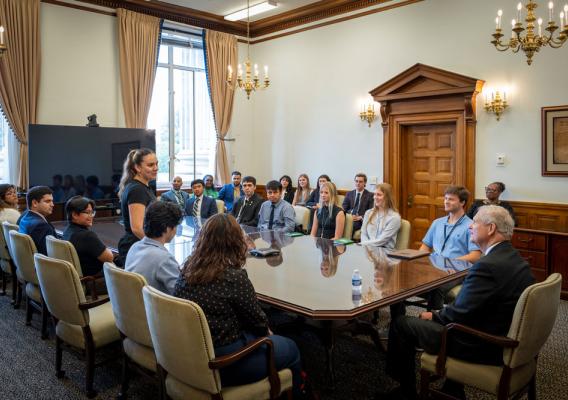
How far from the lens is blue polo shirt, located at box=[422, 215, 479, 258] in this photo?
392cm

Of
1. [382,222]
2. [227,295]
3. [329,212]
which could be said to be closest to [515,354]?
[227,295]

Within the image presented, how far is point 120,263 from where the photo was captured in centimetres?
378

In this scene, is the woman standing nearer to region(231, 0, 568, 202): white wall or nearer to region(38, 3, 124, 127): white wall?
region(38, 3, 124, 127): white wall

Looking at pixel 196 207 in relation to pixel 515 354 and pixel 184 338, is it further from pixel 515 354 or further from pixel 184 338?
pixel 515 354

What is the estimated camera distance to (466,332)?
2416 mm

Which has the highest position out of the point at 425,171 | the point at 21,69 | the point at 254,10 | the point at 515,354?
the point at 254,10

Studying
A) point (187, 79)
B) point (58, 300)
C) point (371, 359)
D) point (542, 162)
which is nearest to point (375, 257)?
point (371, 359)

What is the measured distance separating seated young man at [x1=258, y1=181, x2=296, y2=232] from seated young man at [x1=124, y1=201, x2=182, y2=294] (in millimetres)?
2698

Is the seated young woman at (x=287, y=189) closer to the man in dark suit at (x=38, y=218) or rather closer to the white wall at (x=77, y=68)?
the white wall at (x=77, y=68)

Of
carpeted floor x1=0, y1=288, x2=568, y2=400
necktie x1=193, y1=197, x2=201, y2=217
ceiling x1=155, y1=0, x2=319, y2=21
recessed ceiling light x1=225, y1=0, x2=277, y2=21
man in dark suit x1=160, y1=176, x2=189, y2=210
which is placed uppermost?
ceiling x1=155, y1=0, x2=319, y2=21

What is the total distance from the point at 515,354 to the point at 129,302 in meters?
1.88

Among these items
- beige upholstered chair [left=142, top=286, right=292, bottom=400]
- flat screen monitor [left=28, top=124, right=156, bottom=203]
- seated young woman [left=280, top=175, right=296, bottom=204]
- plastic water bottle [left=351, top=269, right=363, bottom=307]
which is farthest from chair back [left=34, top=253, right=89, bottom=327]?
seated young woman [left=280, top=175, right=296, bottom=204]

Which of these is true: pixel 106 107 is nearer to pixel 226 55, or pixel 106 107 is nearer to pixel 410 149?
pixel 226 55

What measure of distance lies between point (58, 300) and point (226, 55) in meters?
6.70
